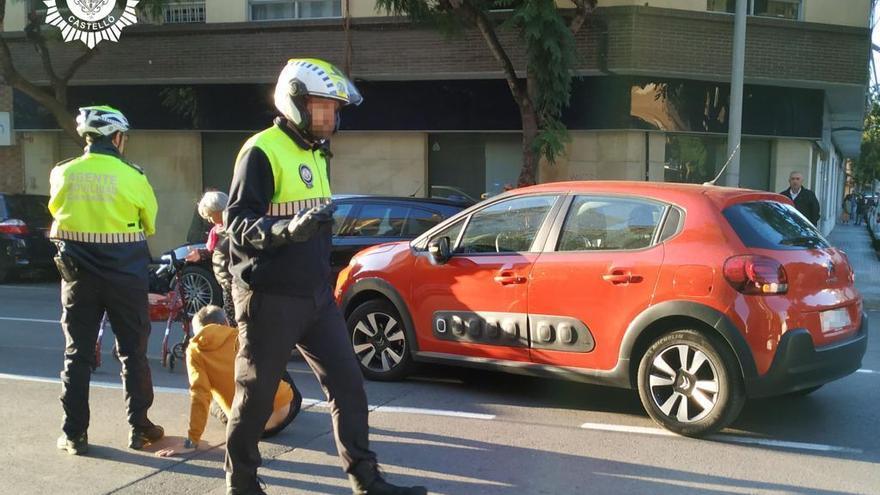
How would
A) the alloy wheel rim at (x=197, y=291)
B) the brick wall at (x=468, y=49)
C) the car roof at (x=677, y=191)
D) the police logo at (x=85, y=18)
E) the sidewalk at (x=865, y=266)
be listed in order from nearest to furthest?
the car roof at (x=677, y=191), the alloy wheel rim at (x=197, y=291), the sidewalk at (x=865, y=266), the brick wall at (x=468, y=49), the police logo at (x=85, y=18)

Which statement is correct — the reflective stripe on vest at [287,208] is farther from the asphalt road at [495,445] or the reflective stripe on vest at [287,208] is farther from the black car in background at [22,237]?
the black car in background at [22,237]

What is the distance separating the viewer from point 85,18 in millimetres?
15562

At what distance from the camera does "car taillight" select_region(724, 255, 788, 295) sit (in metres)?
5.03

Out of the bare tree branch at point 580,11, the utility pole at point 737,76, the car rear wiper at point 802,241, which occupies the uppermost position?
the bare tree branch at point 580,11

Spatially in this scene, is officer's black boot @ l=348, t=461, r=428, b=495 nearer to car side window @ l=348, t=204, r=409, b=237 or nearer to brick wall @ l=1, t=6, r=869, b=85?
car side window @ l=348, t=204, r=409, b=237

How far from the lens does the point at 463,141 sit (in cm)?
1552

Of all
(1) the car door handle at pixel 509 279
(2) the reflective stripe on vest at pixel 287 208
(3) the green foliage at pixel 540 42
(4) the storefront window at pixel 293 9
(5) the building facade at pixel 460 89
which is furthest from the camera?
(4) the storefront window at pixel 293 9

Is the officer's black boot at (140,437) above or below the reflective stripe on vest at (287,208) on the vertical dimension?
below

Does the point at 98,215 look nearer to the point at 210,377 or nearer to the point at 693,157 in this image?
the point at 210,377

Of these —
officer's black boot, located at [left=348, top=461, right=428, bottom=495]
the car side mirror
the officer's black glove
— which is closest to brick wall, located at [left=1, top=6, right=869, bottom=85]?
the car side mirror

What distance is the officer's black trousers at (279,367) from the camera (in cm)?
370

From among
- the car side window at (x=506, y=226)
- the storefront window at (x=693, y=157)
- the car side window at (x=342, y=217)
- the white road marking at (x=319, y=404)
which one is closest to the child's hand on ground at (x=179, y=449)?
the white road marking at (x=319, y=404)

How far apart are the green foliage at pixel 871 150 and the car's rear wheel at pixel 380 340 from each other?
125 feet

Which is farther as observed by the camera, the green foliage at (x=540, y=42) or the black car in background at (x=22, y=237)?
the black car in background at (x=22, y=237)
